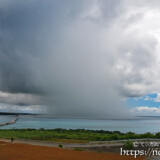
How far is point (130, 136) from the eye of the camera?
3241 centimetres

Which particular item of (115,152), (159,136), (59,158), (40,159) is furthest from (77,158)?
(159,136)

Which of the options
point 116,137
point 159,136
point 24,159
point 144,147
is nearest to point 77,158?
point 24,159

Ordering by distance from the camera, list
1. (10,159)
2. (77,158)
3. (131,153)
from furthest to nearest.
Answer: (131,153) → (77,158) → (10,159)

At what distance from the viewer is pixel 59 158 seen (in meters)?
18.1

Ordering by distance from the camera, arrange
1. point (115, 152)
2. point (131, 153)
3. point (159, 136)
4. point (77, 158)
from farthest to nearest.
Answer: point (159, 136) → point (115, 152) → point (131, 153) → point (77, 158)

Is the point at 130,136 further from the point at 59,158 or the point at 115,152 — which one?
the point at 59,158

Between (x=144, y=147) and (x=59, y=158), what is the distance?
11208mm

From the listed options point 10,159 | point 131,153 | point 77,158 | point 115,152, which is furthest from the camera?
point 115,152

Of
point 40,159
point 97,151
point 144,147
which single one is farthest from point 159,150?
point 40,159

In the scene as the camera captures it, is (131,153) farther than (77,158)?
Yes

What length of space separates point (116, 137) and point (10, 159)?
64.5ft

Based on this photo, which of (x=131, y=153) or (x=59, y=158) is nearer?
(x=59, y=158)

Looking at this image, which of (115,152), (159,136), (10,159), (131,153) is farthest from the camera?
(159,136)

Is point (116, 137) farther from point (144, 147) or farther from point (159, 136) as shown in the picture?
point (144, 147)
